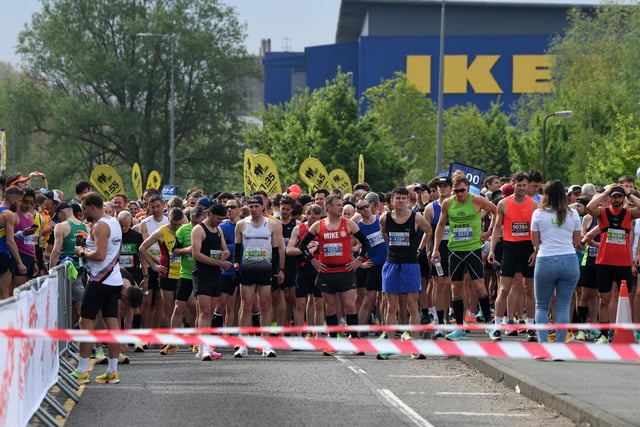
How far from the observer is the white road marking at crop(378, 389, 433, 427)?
1015cm

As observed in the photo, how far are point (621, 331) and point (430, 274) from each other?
14.5ft

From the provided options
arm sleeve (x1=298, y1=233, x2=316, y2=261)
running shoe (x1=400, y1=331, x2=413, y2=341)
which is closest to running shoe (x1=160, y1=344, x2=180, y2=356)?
arm sleeve (x1=298, y1=233, x2=316, y2=261)

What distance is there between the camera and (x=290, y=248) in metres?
16.5

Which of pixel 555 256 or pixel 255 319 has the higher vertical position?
pixel 555 256

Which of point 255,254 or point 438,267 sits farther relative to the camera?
point 438,267

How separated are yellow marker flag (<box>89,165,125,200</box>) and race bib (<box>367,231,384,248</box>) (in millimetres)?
14243

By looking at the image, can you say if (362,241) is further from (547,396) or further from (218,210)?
(547,396)

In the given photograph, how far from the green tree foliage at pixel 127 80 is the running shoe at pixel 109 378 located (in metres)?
54.0

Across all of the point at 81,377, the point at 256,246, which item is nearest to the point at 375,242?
the point at 256,246

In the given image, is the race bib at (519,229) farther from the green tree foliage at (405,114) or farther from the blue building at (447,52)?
the blue building at (447,52)

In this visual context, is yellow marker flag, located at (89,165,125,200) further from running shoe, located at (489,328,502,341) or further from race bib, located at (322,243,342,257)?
running shoe, located at (489,328,502,341)

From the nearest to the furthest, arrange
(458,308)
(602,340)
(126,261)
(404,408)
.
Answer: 1. (404,408)
2. (602,340)
3. (458,308)
4. (126,261)

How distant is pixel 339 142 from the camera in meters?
56.1

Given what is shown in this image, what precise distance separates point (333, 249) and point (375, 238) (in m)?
1.60
